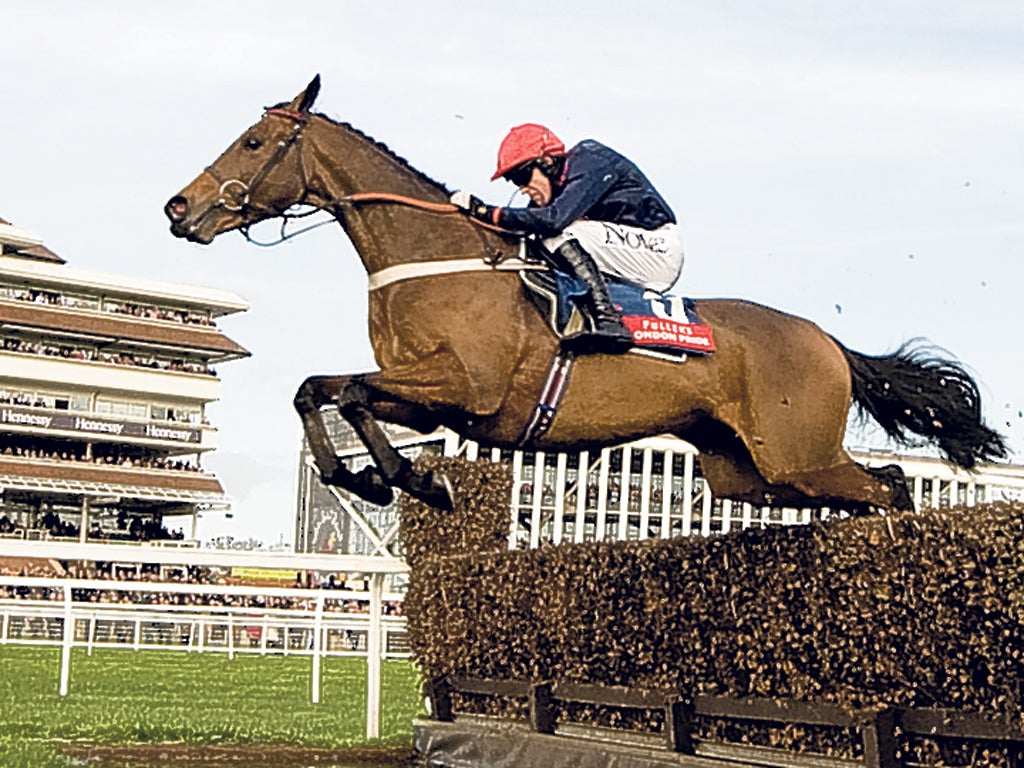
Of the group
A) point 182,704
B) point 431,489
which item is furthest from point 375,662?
point 431,489

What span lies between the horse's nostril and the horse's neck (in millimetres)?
422

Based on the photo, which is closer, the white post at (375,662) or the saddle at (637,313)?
the saddle at (637,313)

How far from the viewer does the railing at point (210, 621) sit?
36.3 ft

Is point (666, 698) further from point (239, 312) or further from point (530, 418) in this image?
point (239, 312)

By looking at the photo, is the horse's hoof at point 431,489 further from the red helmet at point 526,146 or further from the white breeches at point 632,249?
the red helmet at point 526,146

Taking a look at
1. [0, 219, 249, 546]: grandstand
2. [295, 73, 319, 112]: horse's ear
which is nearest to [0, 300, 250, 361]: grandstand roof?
[0, 219, 249, 546]: grandstand

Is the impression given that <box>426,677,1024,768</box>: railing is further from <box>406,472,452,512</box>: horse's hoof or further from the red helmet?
the red helmet

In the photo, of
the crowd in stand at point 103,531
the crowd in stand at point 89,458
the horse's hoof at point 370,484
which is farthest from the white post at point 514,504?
the crowd in stand at point 89,458

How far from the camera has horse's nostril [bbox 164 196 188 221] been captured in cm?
514

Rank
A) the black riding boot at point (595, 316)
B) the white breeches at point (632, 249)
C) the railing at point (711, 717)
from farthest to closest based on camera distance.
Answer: the white breeches at point (632, 249) → the black riding boot at point (595, 316) → the railing at point (711, 717)

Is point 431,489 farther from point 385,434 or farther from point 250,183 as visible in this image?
point 250,183

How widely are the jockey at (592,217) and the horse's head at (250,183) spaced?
55 cm

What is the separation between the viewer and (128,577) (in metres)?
32.2

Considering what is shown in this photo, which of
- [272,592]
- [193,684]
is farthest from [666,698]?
[193,684]
